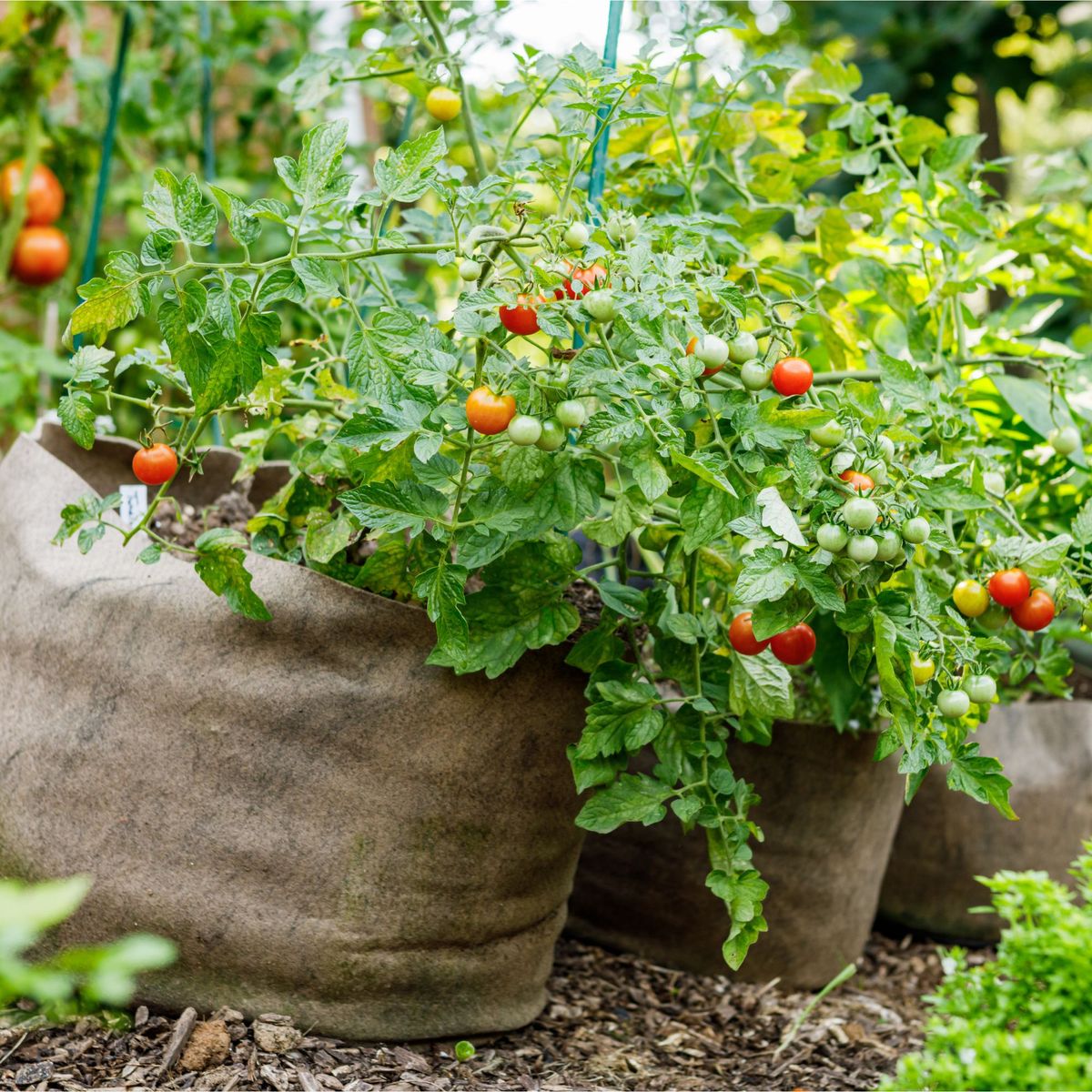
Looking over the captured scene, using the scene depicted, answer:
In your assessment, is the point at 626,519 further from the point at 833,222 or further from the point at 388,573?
the point at 833,222

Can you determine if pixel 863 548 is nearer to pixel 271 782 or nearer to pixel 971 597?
pixel 971 597

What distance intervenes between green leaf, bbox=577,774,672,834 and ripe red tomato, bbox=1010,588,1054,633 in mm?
403

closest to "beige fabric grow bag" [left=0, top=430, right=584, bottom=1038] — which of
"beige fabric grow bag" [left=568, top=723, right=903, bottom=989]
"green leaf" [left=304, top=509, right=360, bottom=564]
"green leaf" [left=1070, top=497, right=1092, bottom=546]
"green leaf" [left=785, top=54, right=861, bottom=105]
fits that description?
"green leaf" [left=304, top=509, right=360, bottom=564]

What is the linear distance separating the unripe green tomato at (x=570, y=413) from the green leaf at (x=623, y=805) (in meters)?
0.38

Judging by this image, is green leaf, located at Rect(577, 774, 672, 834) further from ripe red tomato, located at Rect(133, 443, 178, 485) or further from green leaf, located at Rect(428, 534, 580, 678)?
ripe red tomato, located at Rect(133, 443, 178, 485)

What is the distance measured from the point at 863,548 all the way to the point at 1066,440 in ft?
1.73

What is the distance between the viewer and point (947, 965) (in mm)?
991

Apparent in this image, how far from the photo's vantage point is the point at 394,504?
1.07 meters

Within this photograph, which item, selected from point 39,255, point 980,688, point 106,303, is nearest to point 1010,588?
point 980,688

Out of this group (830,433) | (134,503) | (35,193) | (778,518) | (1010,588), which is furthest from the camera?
(35,193)

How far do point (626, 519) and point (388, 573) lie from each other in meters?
0.26

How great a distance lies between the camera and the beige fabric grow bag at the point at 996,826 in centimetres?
188

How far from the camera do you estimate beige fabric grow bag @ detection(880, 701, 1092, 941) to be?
1.88 meters

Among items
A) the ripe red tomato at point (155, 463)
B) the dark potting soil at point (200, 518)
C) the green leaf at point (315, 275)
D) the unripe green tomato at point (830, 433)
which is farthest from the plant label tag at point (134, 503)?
the unripe green tomato at point (830, 433)
